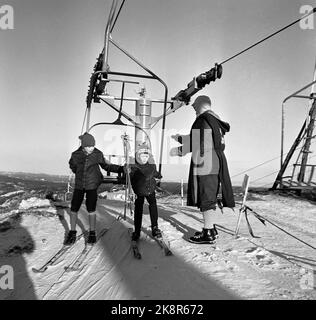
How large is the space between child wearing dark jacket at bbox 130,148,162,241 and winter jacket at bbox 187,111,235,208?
0.71 meters

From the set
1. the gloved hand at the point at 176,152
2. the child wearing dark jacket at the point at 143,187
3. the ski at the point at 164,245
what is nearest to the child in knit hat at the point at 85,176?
the child wearing dark jacket at the point at 143,187

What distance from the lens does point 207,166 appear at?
4.18 m

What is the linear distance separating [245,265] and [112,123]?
219 inches

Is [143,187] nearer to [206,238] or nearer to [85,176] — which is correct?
[85,176]

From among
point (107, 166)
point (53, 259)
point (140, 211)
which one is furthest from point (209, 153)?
point (53, 259)

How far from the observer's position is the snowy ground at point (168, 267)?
9.56ft

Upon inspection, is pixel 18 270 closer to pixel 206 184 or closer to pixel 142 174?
pixel 142 174

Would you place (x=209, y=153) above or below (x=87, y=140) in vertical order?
below

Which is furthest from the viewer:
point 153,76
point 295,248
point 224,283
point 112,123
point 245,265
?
point 112,123

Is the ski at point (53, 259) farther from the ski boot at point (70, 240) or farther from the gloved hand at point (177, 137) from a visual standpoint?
the gloved hand at point (177, 137)

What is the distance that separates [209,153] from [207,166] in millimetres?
184

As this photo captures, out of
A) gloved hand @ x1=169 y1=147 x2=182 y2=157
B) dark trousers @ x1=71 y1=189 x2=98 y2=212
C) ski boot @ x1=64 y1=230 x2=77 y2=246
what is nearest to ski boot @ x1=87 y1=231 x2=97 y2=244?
ski boot @ x1=64 y1=230 x2=77 y2=246

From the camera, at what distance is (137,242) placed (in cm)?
464

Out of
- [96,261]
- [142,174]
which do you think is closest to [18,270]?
[96,261]
